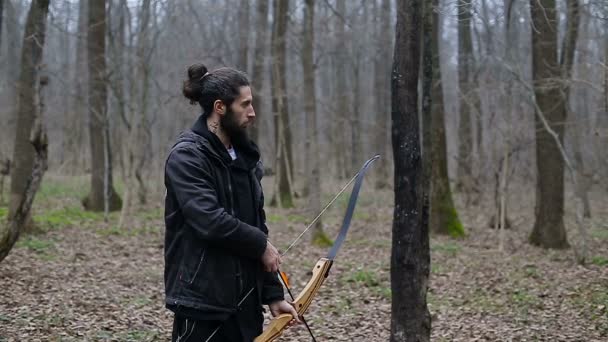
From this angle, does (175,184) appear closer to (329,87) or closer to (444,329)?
(444,329)

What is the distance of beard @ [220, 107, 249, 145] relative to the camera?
333cm

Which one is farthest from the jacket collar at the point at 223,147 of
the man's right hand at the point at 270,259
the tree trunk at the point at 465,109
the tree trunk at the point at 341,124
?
the tree trunk at the point at 341,124

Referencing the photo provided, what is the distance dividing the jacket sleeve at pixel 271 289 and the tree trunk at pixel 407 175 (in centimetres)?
210

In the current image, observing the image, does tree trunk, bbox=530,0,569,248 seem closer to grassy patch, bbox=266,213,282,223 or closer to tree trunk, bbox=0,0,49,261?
grassy patch, bbox=266,213,282,223

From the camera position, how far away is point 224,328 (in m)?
3.28

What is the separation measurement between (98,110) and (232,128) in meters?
14.7

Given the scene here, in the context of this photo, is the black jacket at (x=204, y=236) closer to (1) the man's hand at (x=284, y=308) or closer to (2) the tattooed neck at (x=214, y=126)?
(2) the tattooed neck at (x=214, y=126)

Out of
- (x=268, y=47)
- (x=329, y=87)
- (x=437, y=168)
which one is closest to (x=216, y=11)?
(x=268, y=47)

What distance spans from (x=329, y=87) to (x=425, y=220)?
110 ft

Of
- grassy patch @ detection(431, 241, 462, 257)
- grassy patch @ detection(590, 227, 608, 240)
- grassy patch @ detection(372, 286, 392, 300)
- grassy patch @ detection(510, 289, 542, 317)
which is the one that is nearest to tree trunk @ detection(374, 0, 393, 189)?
grassy patch @ detection(590, 227, 608, 240)

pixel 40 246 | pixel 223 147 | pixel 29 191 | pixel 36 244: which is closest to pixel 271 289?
pixel 223 147

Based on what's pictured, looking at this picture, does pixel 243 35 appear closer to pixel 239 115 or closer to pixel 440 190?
pixel 440 190

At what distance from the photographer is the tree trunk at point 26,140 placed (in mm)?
7547

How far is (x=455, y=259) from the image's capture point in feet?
40.4
